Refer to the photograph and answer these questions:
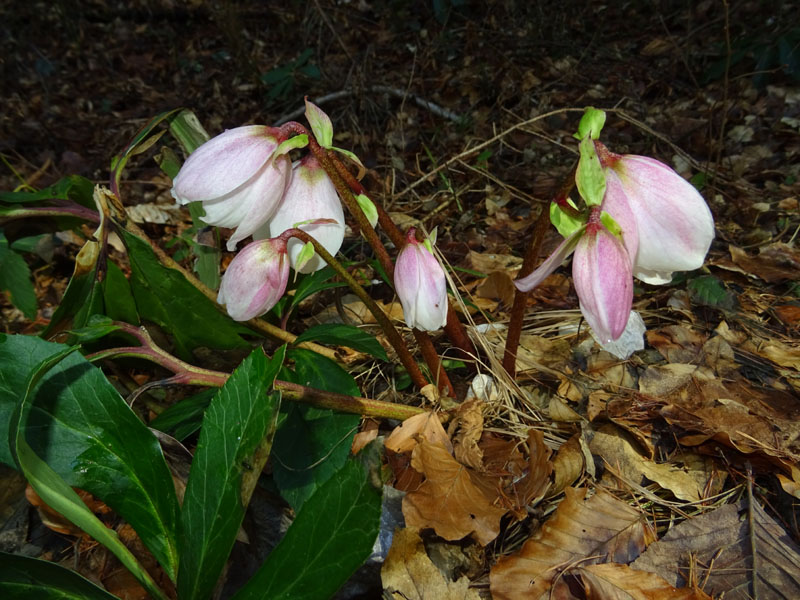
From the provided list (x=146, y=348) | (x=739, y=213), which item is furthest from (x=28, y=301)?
(x=739, y=213)

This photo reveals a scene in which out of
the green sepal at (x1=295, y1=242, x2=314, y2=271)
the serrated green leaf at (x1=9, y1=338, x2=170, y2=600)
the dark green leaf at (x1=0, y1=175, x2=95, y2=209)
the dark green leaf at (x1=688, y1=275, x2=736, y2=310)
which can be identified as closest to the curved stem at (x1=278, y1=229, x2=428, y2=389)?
the green sepal at (x1=295, y1=242, x2=314, y2=271)

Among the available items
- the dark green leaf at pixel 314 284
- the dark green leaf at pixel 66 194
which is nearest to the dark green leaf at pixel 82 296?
the dark green leaf at pixel 66 194

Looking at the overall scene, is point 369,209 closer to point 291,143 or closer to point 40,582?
point 291,143

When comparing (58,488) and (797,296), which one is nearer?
(58,488)

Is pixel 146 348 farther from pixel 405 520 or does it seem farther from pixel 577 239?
pixel 577 239

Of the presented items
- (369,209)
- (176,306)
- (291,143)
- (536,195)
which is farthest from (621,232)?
(536,195)
